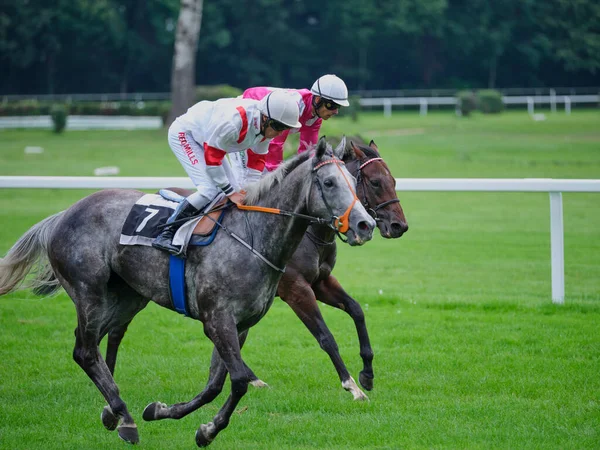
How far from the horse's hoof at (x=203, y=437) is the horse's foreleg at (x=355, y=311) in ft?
4.81

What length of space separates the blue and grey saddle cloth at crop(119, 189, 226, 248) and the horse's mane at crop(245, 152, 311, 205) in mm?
229

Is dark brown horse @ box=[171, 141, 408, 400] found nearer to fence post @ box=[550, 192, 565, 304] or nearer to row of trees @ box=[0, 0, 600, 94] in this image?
fence post @ box=[550, 192, 565, 304]

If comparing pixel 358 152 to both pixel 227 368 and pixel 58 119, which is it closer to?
pixel 227 368

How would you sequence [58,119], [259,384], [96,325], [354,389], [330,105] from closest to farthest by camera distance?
[96,325]
[354,389]
[259,384]
[330,105]
[58,119]

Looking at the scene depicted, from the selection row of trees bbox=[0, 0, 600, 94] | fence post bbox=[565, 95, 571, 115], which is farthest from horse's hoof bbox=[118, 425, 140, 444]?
row of trees bbox=[0, 0, 600, 94]

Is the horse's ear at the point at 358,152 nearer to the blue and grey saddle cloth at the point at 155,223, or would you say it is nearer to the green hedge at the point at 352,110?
the blue and grey saddle cloth at the point at 155,223

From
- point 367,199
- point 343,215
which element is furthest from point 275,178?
point 367,199

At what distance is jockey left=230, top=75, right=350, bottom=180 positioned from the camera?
6.10 m

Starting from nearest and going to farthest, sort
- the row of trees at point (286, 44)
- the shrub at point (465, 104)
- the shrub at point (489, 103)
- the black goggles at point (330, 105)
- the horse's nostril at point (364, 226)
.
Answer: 1. the horse's nostril at point (364, 226)
2. the black goggles at point (330, 105)
3. the shrub at point (465, 104)
4. the shrub at point (489, 103)
5. the row of trees at point (286, 44)

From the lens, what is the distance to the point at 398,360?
258 inches

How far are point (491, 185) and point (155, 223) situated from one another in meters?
4.07

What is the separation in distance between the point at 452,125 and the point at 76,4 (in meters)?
19.5

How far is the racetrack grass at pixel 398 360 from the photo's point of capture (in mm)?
5043

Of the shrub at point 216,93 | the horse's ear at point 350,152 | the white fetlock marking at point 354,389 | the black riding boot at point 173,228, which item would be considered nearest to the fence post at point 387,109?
the shrub at point 216,93
